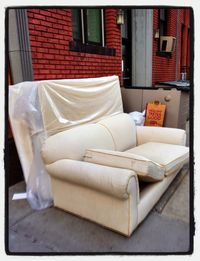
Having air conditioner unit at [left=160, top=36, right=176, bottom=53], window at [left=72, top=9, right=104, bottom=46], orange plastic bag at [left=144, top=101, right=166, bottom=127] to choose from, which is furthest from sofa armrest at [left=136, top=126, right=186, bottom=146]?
window at [left=72, top=9, right=104, bottom=46]

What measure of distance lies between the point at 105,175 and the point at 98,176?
0.05 m

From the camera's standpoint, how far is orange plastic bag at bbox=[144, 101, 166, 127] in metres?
3.11

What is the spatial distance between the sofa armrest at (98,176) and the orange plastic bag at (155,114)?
6.10ft

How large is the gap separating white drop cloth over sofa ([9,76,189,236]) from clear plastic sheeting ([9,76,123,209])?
31mm

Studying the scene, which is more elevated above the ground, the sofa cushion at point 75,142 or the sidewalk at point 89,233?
the sofa cushion at point 75,142

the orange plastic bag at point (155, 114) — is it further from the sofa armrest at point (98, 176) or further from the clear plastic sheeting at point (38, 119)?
the sofa armrest at point (98, 176)

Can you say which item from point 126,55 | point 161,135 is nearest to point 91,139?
point 161,135

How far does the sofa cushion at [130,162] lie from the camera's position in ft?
4.90

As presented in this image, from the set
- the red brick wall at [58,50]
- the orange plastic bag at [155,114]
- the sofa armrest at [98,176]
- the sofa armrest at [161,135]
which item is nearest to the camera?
the sofa armrest at [98,176]

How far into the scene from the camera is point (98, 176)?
54.7 inches

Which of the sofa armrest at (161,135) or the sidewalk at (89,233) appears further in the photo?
the sofa armrest at (161,135)

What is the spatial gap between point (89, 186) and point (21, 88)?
957mm

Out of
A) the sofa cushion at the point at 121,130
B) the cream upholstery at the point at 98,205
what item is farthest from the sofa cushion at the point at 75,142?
the cream upholstery at the point at 98,205

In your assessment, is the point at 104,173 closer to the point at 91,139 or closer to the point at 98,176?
the point at 98,176
